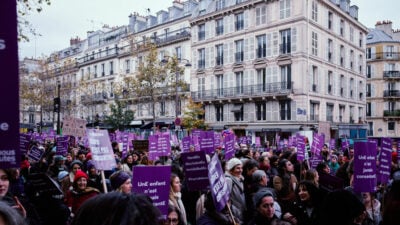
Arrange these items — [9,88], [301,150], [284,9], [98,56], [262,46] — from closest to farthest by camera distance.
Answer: [9,88]
[301,150]
[284,9]
[262,46]
[98,56]

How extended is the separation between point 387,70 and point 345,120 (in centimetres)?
2021

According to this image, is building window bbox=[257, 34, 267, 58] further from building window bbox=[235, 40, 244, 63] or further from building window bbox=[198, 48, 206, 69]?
building window bbox=[198, 48, 206, 69]

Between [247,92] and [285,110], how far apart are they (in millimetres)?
4067

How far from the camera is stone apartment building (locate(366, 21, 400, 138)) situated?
53.5 m

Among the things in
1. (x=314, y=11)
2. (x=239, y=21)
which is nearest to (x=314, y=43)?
(x=314, y=11)

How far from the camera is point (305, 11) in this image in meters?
32.2

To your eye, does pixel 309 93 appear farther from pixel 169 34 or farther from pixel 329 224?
pixel 329 224

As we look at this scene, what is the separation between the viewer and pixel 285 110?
109 feet

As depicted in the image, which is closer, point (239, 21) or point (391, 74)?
point (239, 21)

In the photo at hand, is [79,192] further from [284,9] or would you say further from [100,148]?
[284,9]

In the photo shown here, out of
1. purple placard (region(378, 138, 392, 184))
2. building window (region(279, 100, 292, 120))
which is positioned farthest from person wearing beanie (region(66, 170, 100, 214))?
building window (region(279, 100, 292, 120))

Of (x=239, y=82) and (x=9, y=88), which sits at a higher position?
(x=239, y=82)

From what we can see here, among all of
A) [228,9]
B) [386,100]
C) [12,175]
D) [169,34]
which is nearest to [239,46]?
[228,9]

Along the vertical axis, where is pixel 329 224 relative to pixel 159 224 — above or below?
below
